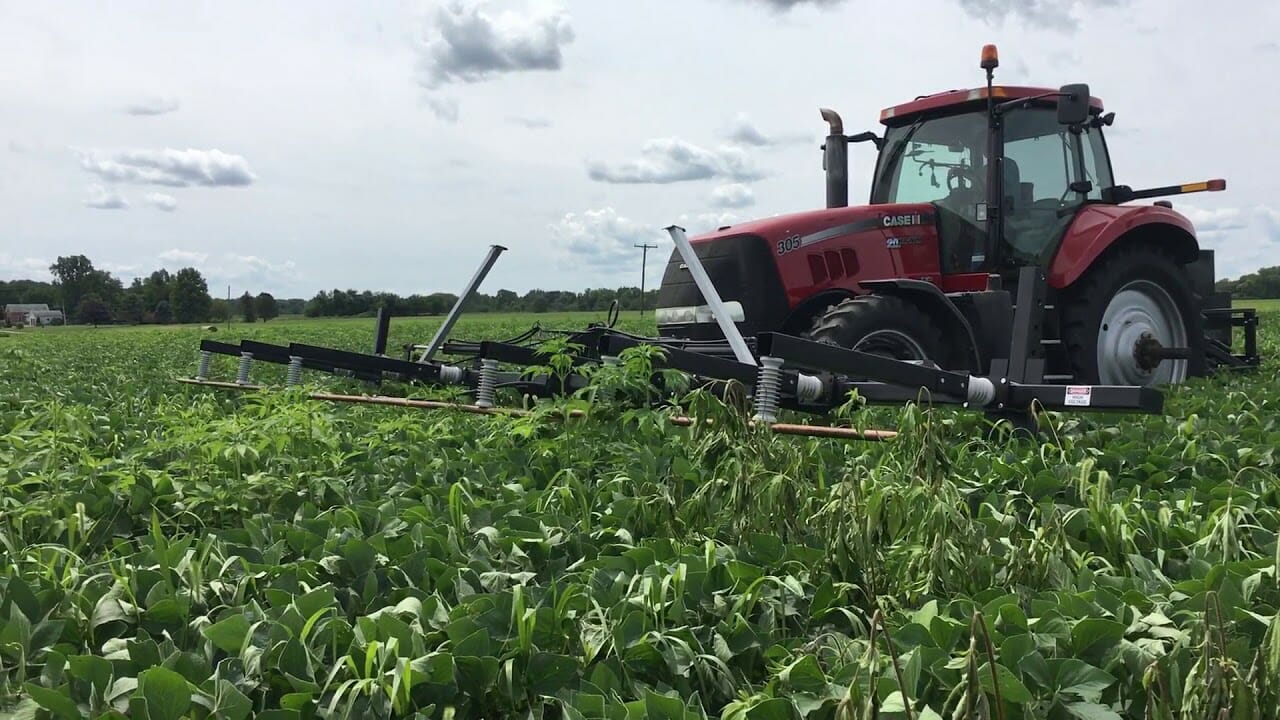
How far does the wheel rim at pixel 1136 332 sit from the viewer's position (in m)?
7.17

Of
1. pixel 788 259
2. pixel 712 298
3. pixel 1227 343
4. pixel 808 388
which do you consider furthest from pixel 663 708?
pixel 1227 343

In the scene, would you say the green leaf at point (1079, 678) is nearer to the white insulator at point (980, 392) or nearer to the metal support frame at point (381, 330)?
the white insulator at point (980, 392)

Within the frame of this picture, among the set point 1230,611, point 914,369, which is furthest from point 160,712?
point 914,369

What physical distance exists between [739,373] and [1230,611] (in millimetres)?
2805

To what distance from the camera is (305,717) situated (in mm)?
1753

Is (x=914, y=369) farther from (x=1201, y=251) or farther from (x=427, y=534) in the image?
(x=1201, y=251)

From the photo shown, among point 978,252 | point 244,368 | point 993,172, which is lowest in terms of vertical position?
point 244,368

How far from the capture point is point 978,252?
7.14 metres

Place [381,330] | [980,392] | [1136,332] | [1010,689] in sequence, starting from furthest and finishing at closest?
1. [381,330]
2. [1136,332]
3. [980,392]
4. [1010,689]

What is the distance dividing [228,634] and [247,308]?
9429 cm

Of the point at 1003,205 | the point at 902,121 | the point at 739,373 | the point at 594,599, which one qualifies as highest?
the point at 902,121

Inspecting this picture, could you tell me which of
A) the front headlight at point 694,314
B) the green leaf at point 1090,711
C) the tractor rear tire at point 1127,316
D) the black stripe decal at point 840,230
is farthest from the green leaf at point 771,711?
the tractor rear tire at point 1127,316

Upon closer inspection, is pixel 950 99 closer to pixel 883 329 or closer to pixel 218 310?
pixel 883 329

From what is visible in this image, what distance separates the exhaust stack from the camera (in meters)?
8.05
